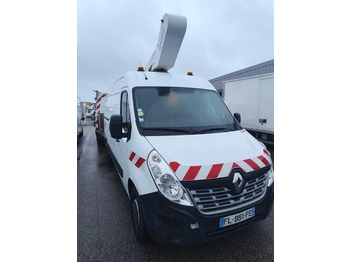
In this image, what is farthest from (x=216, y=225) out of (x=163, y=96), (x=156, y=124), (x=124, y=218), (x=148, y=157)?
(x=163, y=96)

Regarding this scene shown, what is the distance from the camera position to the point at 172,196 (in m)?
1.81

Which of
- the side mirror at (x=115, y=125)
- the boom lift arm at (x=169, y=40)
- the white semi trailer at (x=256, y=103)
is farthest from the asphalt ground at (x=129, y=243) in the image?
the white semi trailer at (x=256, y=103)

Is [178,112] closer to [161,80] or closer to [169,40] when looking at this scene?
[161,80]

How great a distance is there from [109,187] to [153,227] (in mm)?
2381

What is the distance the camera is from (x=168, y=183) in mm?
1838

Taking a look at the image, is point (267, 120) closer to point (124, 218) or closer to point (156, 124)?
point (156, 124)

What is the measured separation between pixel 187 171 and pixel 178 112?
1.11 m

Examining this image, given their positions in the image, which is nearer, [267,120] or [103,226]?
[103,226]

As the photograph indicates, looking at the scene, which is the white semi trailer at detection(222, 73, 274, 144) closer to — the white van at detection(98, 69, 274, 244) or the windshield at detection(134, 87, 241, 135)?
the windshield at detection(134, 87, 241, 135)

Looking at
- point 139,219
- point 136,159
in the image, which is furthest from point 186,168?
point 139,219

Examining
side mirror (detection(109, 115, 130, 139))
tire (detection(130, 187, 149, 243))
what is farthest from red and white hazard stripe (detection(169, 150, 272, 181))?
side mirror (detection(109, 115, 130, 139))

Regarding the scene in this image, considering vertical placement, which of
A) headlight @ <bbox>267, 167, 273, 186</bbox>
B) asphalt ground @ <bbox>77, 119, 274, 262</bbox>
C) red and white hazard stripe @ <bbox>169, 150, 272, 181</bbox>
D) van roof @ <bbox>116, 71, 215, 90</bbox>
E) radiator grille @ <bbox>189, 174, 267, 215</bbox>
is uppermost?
van roof @ <bbox>116, 71, 215, 90</bbox>

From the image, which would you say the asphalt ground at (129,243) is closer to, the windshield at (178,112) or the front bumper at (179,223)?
Result: the front bumper at (179,223)

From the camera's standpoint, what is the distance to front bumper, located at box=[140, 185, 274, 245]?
1.79 meters
